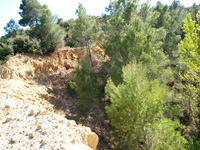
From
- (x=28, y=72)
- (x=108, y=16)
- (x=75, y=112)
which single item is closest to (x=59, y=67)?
(x=28, y=72)

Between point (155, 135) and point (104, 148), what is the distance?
15.5ft

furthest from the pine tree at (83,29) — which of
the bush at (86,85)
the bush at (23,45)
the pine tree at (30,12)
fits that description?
the pine tree at (30,12)

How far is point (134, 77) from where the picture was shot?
5230 mm

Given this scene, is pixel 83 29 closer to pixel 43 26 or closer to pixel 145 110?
pixel 43 26

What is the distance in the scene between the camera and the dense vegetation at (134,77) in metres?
5.37

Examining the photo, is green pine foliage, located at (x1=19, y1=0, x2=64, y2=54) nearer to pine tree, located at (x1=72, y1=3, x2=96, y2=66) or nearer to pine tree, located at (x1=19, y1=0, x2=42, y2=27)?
pine tree, located at (x1=19, y1=0, x2=42, y2=27)

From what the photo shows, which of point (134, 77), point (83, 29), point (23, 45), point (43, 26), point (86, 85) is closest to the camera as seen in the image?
point (134, 77)

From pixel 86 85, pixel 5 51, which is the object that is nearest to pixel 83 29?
pixel 86 85

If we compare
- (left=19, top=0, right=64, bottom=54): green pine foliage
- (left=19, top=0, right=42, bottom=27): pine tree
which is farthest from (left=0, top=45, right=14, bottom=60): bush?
(left=19, top=0, right=42, bottom=27): pine tree

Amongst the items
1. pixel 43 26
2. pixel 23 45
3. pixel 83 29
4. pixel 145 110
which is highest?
pixel 43 26

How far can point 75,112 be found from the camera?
11.1 m

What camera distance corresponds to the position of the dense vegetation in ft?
17.6

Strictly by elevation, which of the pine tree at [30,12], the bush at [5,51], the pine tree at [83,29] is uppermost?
the pine tree at [30,12]

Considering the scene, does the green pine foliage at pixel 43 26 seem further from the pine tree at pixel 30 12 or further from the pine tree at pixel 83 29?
the pine tree at pixel 83 29
